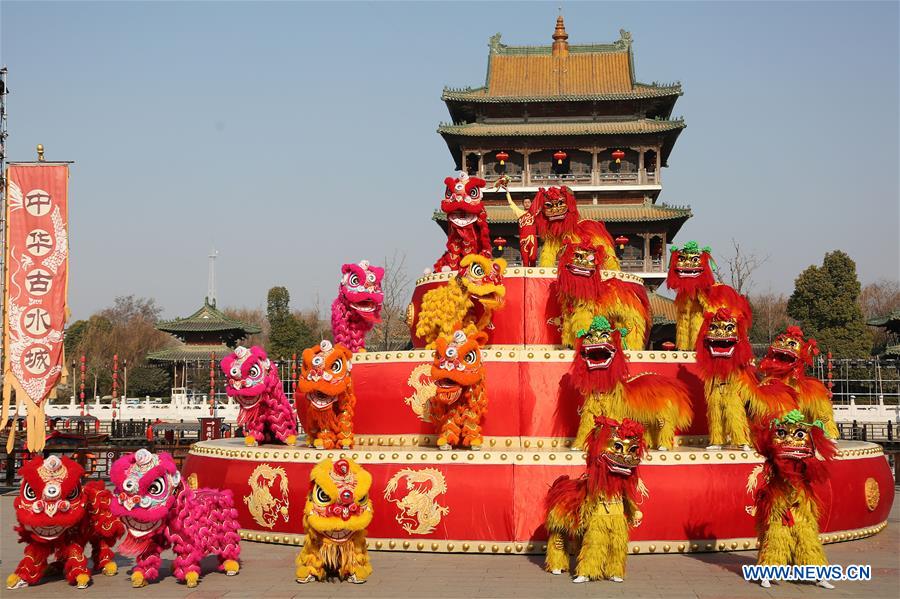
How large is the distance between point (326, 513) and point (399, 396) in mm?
3672

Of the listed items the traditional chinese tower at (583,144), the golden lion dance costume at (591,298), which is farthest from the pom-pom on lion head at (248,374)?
the traditional chinese tower at (583,144)

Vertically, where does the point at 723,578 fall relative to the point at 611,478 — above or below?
below

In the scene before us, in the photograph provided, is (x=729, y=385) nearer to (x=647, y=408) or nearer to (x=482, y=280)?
(x=647, y=408)

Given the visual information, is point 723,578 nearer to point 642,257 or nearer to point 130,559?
point 130,559

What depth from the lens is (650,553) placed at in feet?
40.4

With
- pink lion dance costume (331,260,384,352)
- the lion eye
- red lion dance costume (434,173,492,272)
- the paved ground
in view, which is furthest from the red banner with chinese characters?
red lion dance costume (434,173,492,272)

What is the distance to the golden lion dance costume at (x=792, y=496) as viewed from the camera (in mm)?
10750

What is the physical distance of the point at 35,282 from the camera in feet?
51.7

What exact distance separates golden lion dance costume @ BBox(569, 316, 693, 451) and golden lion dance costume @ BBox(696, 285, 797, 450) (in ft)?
1.58

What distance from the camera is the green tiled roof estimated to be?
4488 centimetres

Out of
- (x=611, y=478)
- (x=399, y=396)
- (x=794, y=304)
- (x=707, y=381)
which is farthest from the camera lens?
(x=794, y=304)

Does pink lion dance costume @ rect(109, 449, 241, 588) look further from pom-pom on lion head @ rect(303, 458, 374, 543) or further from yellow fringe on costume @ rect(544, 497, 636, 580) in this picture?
yellow fringe on costume @ rect(544, 497, 636, 580)

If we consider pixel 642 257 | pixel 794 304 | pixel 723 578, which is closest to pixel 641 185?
pixel 642 257

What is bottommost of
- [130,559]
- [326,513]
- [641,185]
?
[130,559]
